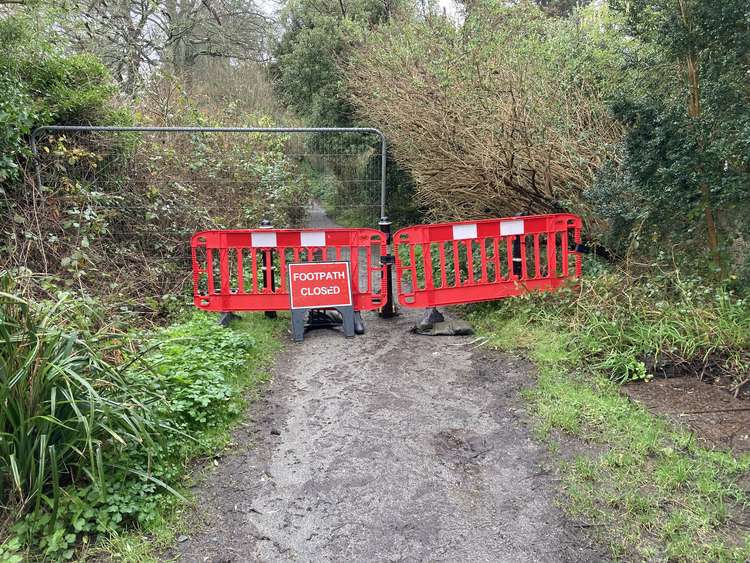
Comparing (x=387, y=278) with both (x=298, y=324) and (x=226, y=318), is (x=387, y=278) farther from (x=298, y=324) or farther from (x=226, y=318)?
(x=226, y=318)

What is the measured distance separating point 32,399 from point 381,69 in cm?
853

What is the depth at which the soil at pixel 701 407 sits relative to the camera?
3498 mm

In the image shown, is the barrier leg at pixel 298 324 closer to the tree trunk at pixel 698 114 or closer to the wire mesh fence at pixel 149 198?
the wire mesh fence at pixel 149 198

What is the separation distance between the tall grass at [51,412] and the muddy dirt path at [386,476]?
24.3 inches

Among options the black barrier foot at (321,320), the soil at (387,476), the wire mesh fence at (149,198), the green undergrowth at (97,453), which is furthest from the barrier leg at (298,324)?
the green undergrowth at (97,453)

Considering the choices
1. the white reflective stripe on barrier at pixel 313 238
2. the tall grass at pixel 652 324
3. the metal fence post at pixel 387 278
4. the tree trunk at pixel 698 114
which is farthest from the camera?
the metal fence post at pixel 387 278

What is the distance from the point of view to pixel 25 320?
3.07 metres

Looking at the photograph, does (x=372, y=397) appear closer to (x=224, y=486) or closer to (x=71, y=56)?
(x=224, y=486)

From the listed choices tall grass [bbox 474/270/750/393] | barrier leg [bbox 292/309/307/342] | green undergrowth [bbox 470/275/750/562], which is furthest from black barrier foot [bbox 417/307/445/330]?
barrier leg [bbox 292/309/307/342]

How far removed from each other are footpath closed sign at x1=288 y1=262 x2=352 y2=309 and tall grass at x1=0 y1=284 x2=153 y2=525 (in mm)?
2993

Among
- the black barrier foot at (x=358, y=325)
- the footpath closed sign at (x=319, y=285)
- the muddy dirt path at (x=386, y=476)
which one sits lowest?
the muddy dirt path at (x=386, y=476)

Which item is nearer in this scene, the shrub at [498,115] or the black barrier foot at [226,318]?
the black barrier foot at [226,318]

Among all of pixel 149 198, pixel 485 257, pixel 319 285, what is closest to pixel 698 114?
pixel 485 257

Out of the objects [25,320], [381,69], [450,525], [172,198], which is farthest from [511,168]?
[25,320]
